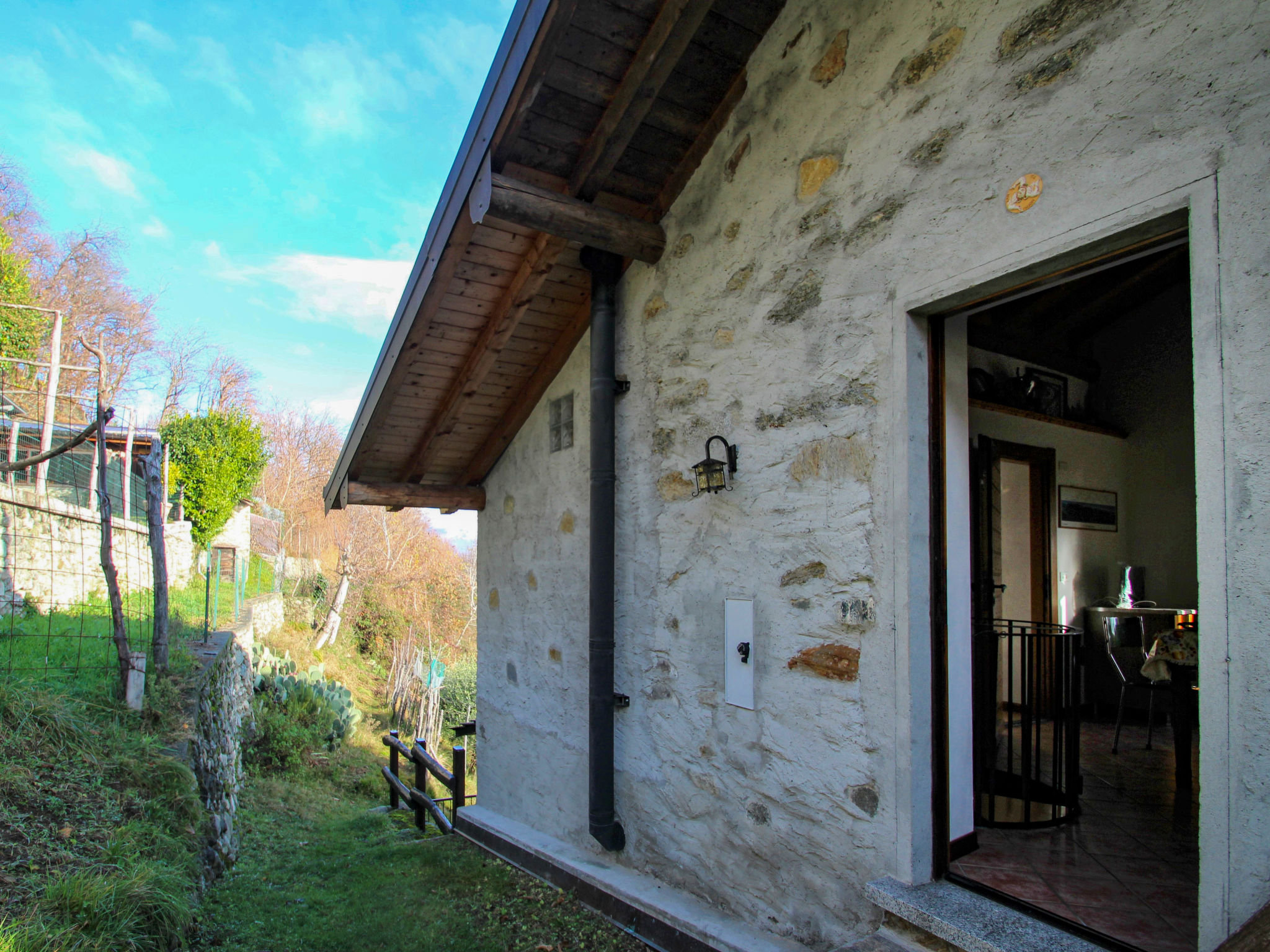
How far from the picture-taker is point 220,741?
6.06 meters

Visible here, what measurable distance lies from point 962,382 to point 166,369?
2195cm

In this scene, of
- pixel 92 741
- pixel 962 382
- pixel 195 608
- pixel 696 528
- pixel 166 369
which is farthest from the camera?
pixel 166 369

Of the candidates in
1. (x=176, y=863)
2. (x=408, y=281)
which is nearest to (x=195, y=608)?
(x=176, y=863)

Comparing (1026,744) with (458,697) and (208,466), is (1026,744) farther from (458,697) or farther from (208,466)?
(208,466)

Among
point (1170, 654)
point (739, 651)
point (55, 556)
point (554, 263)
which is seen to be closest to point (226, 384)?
point (55, 556)

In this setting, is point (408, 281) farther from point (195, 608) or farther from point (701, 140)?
point (195, 608)

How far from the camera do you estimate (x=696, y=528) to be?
133 inches

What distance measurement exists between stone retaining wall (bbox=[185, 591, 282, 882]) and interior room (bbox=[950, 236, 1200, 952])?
4455mm

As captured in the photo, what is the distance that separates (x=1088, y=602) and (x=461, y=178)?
5.21 meters

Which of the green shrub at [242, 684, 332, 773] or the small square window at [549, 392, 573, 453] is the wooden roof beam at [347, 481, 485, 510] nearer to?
the small square window at [549, 392, 573, 453]

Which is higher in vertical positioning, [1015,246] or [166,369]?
[166,369]

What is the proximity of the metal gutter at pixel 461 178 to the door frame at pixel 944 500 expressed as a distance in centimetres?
176

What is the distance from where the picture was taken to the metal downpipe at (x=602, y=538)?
145 inches

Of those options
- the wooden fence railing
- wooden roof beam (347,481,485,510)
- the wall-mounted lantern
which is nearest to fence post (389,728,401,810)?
the wooden fence railing
